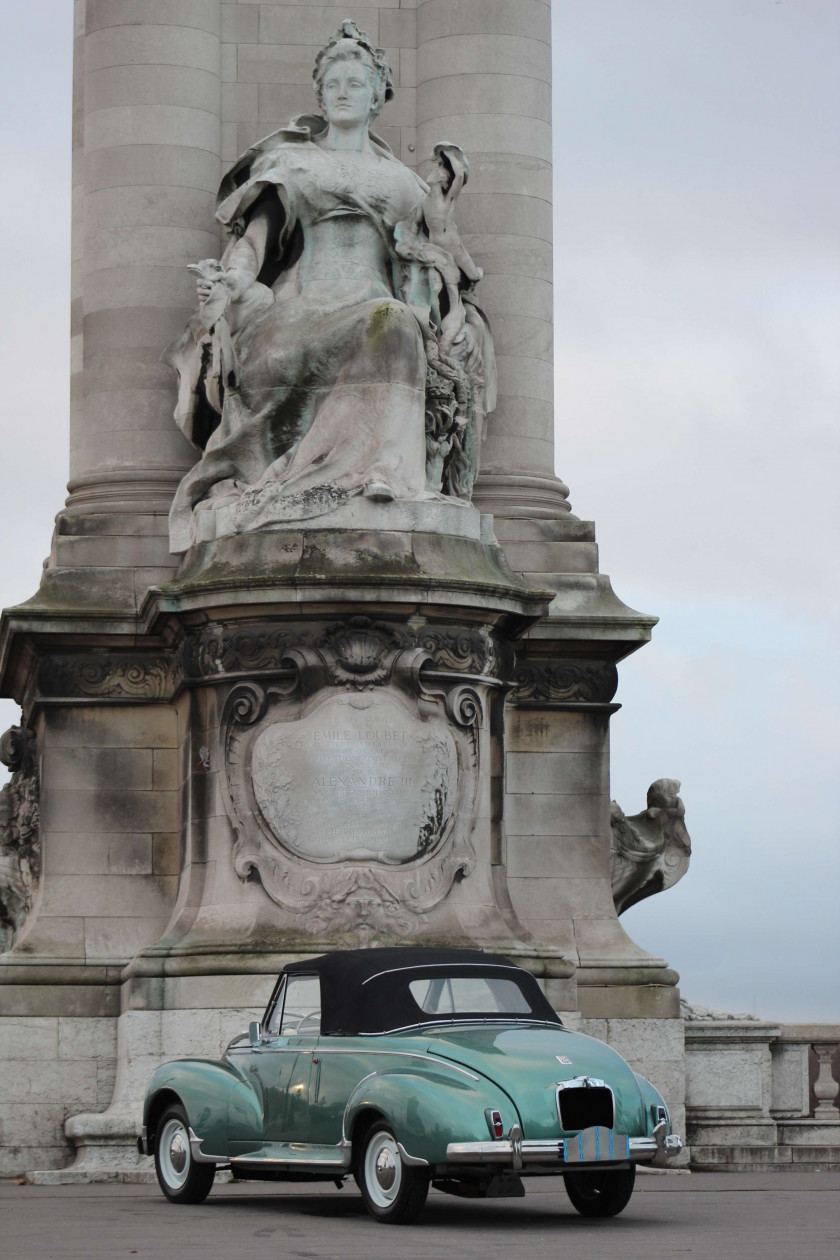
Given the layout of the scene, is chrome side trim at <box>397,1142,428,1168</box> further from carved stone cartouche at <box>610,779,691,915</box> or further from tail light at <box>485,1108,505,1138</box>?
carved stone cartouche at <box>610,779,691,915</box>

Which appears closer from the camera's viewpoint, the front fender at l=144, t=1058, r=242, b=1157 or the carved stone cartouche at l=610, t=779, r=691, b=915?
the front fender at l=144, t=1058, r=242, b=1157

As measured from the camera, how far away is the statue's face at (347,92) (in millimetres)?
22484

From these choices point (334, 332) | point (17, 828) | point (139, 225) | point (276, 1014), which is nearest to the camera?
point (276, 1014)

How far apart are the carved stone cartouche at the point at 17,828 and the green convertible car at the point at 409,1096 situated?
6258mm

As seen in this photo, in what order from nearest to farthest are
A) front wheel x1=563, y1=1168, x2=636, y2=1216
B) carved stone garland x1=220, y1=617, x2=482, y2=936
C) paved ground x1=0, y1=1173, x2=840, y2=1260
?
paved ground x1=0, y1=1173, x2=840, y2=1260, front wheel x1=563, y1=1168, x2=636, y2=1216, carved stone garland x1=220, y1=617, x2=482, y2=936

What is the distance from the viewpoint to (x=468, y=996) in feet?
51.7

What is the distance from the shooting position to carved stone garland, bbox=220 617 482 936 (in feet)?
65.7

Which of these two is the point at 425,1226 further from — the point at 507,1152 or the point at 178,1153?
the point at 178,1153

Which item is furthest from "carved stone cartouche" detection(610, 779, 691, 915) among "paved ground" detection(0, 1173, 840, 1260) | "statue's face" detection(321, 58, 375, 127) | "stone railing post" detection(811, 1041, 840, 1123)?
"statue's face" detection(321, 58, 375, 127)

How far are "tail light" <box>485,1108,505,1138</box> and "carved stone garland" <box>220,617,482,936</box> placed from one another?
5.84m

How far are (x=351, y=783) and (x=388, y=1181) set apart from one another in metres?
5.92

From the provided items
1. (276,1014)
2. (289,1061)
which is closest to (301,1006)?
(276,1014)

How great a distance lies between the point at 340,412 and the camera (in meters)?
21.1

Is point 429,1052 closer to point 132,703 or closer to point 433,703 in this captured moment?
point 433,703
